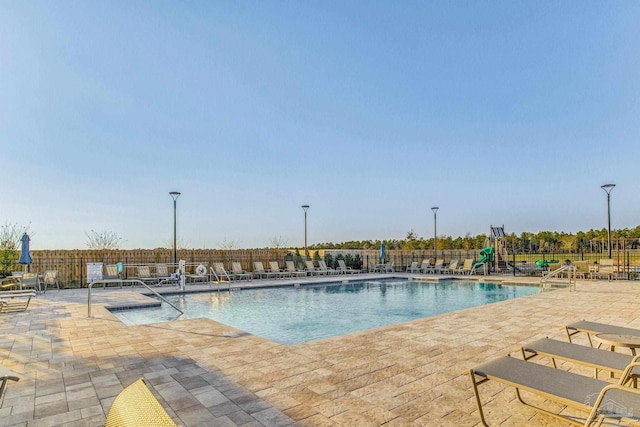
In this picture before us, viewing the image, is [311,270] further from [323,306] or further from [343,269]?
[323,306]

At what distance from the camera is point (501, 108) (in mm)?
16172

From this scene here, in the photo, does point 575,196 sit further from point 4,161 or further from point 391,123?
point 4,161

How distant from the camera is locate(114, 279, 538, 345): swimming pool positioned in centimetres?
812

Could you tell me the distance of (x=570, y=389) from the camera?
7.84ft

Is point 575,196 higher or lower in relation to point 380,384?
higher

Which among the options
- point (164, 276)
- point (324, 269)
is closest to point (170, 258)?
point (164, 276)

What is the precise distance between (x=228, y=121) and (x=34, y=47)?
662cm

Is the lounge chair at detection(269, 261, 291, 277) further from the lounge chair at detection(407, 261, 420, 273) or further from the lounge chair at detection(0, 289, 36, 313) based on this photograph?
the lounge chair at detection(0, 289, 36, 313)

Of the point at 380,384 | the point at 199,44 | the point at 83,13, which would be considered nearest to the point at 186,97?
the point at 199,44

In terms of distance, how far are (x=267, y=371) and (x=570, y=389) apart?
272cm

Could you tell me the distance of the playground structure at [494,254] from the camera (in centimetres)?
1838

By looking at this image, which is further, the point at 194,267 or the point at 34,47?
the point at 194,267

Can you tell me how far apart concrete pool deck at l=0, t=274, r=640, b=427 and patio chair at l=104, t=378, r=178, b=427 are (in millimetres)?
1420

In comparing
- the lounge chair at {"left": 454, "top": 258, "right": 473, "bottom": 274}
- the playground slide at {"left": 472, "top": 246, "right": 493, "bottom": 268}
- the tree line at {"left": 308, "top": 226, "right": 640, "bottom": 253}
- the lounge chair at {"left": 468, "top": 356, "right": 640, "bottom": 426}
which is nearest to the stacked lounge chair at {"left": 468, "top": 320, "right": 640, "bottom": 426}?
the lounge chair at {"left": 468, "top": 356, "right": 640, "bottom": 426}
